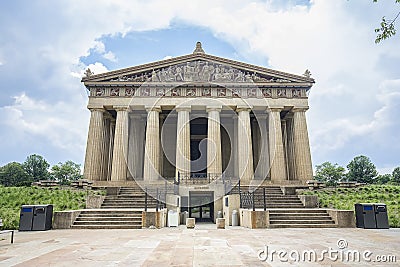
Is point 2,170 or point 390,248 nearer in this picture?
point 390,248

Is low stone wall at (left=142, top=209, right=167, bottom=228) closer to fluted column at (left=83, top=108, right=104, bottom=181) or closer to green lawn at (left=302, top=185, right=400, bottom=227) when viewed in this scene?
green lawn at (left=302, top=185, right=400, bottom=227)

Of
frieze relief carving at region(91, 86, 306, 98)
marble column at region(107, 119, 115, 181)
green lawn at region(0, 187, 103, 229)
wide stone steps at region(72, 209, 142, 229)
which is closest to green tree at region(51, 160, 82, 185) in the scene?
marble column at region(107, 119, 115, 181)

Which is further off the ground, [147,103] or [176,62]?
[176,62]

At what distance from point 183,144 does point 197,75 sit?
6689 mm

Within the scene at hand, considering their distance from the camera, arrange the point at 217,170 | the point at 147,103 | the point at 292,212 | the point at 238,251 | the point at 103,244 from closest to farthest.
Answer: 1. the point at 238,251
2. the point at 103,244
3. the point at 292,212
4. the point at 217,170
5. the point at 147,103

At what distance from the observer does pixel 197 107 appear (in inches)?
1049

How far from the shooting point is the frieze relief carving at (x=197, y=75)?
26.6 meters

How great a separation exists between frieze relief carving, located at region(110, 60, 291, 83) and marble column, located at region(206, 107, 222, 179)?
122 inches

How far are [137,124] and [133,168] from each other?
4.69m

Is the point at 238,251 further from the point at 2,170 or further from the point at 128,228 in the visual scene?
the point at 2,170

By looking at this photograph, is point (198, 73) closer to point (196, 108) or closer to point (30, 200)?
point (196, 108)

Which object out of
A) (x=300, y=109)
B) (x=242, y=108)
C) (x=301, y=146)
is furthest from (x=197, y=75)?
(x=301, y=146)

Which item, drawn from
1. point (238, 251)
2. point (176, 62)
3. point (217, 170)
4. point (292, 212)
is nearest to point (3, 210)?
point (238, 251)

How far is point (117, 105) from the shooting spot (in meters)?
26.2
